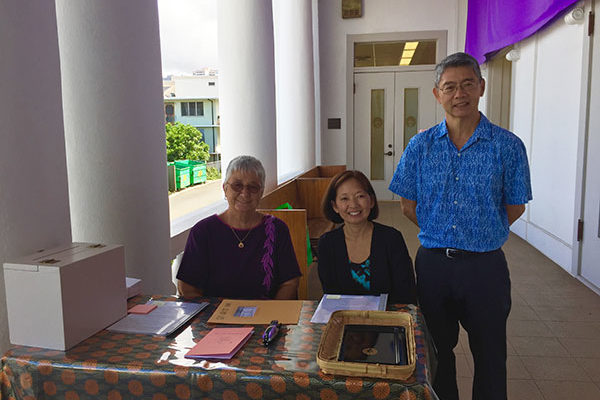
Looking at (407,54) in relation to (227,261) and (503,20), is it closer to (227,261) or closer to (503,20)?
(503,20)

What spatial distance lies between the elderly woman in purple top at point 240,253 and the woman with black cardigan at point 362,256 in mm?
189

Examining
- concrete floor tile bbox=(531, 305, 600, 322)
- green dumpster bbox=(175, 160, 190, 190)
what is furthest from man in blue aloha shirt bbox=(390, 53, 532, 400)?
green dumpster bbox=(175, 160, 190, 190)

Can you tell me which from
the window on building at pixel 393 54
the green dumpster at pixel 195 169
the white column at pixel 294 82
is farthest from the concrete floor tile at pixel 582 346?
the window on building at pixel 393 54

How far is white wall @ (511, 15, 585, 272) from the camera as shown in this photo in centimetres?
A: 434

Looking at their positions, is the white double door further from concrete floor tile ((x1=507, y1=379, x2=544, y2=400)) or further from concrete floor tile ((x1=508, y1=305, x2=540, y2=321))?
concrete floor tile ((x1=507, y1=379, x2=544, y2=400))

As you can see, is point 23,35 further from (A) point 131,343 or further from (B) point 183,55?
(B) point 183,55

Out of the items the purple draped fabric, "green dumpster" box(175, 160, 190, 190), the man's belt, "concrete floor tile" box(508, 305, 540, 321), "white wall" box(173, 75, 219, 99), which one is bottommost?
"concrete floor tile" box(508, 305, 540, 321)

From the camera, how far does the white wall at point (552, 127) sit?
14.2ft

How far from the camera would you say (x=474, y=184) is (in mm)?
1888

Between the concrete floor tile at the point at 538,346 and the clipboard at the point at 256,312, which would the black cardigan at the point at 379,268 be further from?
the concrete floor tile at the point at 538,346

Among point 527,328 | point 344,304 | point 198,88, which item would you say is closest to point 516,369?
point 527,328

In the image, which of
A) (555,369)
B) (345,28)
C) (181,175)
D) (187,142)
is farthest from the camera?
(345,28)

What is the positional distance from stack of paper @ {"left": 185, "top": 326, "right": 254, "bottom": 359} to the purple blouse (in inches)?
20.8

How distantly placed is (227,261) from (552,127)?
4.06 metres
